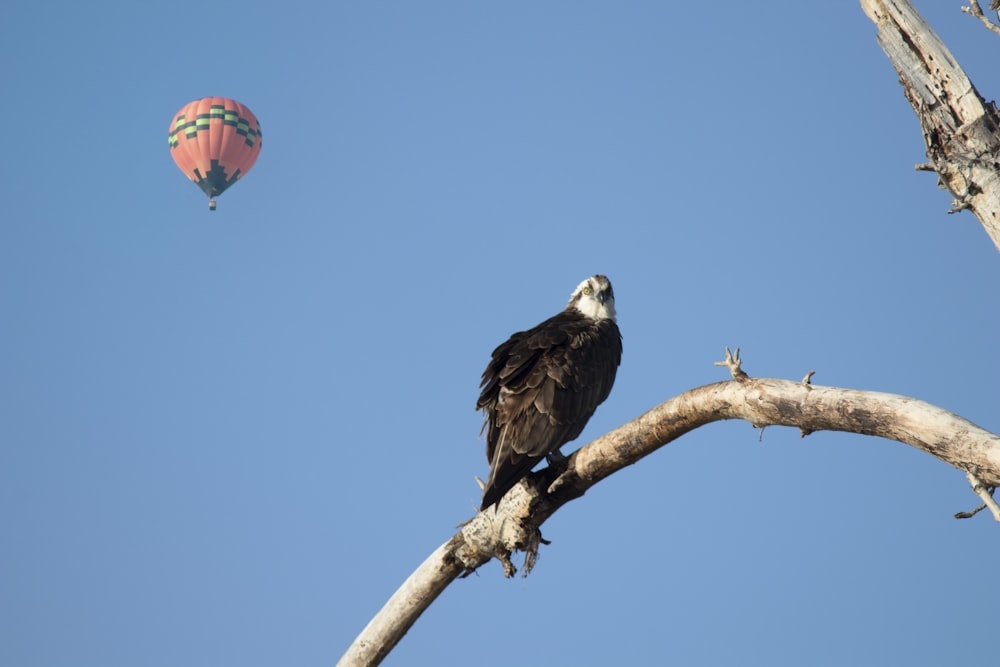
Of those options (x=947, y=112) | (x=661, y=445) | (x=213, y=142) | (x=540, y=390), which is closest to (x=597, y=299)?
(x=540, y=390)

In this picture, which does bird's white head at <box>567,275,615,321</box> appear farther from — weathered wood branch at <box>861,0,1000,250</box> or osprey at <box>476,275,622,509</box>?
weathered wood branch at <box>861,0,1000,250</box>

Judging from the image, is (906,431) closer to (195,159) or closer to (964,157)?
(964,157)

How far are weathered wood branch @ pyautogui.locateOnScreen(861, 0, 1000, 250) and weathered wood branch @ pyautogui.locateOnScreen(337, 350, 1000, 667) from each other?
1.77 m

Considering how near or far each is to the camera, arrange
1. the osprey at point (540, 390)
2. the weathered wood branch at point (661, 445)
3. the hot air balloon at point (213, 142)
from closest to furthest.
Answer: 1. the weathered wood branch at point (661, 445)
2. the osprey at point (540, 390)
3. the hot air balloon at point (213, 142)

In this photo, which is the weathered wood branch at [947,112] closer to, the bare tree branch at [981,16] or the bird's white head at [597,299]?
the bare tree branch at [981,16]

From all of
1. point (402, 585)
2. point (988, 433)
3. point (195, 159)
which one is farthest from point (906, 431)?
point (195, 159)

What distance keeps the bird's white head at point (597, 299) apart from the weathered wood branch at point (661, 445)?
3483 millimetres

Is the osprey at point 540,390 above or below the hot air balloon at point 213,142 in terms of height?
below

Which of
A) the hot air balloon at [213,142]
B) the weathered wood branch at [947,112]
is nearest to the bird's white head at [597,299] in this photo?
the weathered wood branch at [947,112]

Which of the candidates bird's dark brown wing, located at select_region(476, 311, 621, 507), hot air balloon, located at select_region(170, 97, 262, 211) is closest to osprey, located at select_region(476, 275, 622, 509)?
bird's dark brown wing, located at select_region(476, 311, 621, 507)

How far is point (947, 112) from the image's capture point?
801cm

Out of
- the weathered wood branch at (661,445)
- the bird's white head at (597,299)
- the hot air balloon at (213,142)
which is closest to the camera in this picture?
the weathered wood branch at (661,445)

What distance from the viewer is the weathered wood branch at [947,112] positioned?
7887 mm

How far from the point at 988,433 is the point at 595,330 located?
5061 mm
